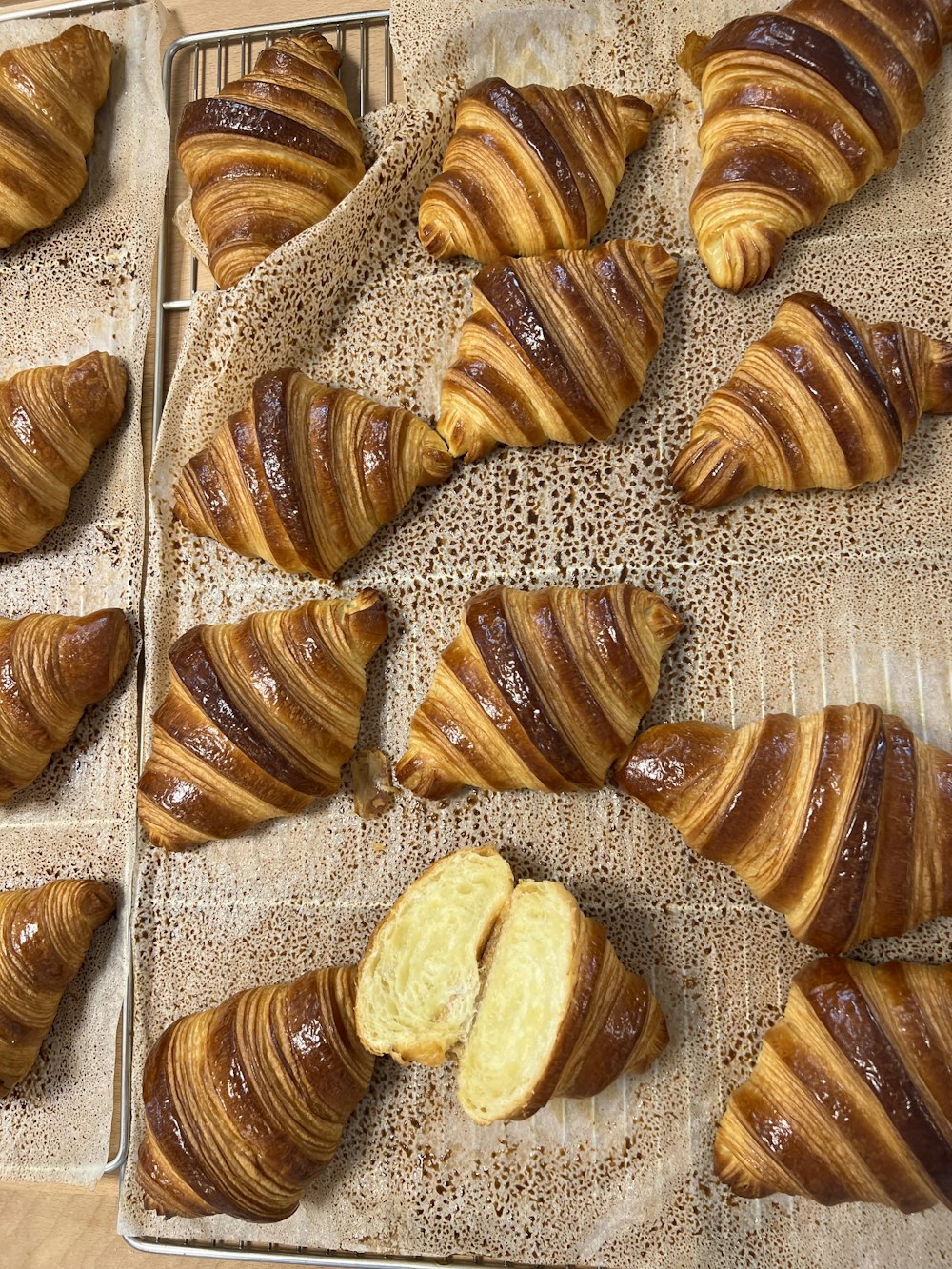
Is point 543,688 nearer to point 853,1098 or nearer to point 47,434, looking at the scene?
point 853,1098

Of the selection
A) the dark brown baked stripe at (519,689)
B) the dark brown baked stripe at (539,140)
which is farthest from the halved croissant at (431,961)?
the dark brown baked stripe at (539,140)

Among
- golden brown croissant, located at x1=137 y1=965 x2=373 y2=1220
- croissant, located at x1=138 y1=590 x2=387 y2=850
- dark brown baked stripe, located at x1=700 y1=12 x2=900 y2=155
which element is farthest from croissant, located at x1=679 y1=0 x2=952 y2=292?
golden brown croissant, located at x1=137 y1=965 x2=373 y2=1220

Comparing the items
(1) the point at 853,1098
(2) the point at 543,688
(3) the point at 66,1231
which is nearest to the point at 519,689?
(2) the point at 543,688

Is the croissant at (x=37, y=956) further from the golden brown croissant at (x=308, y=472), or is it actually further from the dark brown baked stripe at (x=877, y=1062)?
the dark brown baked stripe at (x=877, y=1062)

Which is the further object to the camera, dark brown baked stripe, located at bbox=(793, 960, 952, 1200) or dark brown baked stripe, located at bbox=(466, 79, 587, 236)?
dark brown baked stripe, located at bbox=(466, 79, 587, 236)

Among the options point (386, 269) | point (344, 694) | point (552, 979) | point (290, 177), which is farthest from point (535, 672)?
point (290, 177)

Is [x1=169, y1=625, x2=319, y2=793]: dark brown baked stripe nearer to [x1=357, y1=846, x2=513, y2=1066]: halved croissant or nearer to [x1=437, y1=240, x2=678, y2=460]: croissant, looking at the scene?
[x1=357, y1=846, x2=513, y2=1066]: halved croissant

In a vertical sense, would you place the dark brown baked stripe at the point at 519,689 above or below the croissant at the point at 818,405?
below

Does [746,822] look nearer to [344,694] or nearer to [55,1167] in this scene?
[344,694]
